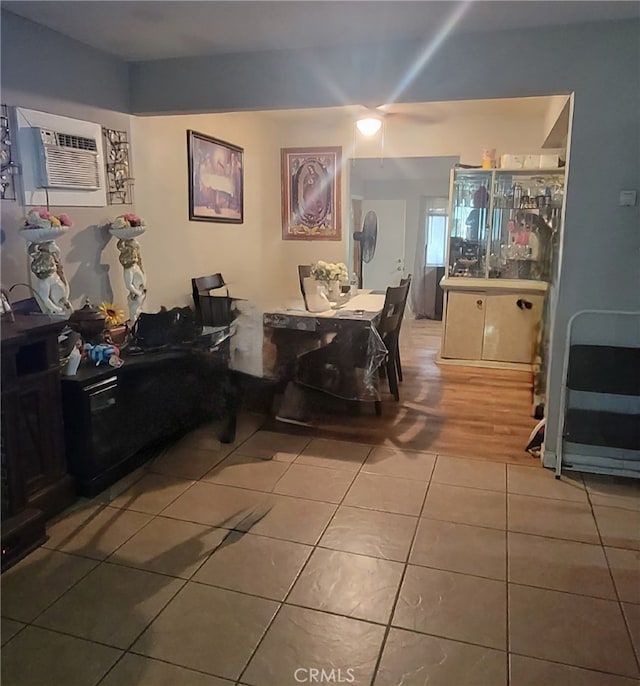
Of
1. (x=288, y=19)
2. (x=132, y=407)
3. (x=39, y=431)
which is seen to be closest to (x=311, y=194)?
(x=288, y=19)

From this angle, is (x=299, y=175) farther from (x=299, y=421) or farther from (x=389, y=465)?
(x=389, y=465)

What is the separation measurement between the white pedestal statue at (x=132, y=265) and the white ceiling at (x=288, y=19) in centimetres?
103

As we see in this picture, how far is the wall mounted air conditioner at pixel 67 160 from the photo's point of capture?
2857mm

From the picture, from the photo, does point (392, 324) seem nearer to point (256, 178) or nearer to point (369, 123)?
point (369, 123)

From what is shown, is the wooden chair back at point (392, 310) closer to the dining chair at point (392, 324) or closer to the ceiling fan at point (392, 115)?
the dining chair at point (392, 324)

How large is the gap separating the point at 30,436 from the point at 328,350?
6.80 feet

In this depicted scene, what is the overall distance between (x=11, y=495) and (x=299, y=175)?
178 inches

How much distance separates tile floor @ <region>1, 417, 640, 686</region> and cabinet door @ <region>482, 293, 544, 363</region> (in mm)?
2202

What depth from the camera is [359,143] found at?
5859 mm

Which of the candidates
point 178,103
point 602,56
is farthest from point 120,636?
point 602,56

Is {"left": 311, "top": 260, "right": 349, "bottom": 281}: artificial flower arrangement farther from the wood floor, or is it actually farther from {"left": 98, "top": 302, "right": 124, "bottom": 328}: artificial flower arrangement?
{"left": 98, "top": 302, "right": 124, "bottom": 328}: artificial flower arrangement

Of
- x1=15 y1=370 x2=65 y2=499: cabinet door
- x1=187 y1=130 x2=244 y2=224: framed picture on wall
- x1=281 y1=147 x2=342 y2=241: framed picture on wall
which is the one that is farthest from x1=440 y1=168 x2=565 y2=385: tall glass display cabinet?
x1=15 y1=370 x2=65 y2=499: cabinet door

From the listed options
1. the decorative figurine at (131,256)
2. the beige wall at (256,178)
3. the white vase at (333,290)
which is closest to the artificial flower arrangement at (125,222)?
the decorative figurine at (131,256)

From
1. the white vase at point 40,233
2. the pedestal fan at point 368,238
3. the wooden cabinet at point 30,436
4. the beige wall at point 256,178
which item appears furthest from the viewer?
the pedestal fan at point 368,238
